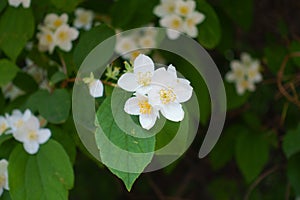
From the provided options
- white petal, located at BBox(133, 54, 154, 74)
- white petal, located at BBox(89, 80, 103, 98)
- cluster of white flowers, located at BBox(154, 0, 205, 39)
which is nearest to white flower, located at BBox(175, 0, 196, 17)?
cluster of white flowers, located at BBox(154, 0, 205, 39)

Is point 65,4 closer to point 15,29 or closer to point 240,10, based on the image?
point 15,29

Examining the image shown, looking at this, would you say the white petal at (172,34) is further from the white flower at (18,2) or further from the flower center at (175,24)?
the white flower at (18,2)

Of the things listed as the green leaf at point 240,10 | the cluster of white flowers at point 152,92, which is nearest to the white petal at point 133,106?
the cluster of white flowers at point 152,92

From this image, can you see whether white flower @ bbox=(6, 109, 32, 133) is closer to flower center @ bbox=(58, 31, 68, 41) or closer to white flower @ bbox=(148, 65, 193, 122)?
flower center @ bbox=(58, 31, 68, 41)

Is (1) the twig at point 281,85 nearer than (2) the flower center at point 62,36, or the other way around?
(2) the flower center at point 62,36

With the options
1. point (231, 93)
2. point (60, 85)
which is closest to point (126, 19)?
point (60, 85)

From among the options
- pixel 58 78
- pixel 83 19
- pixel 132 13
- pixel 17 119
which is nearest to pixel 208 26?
pixel 132 13
